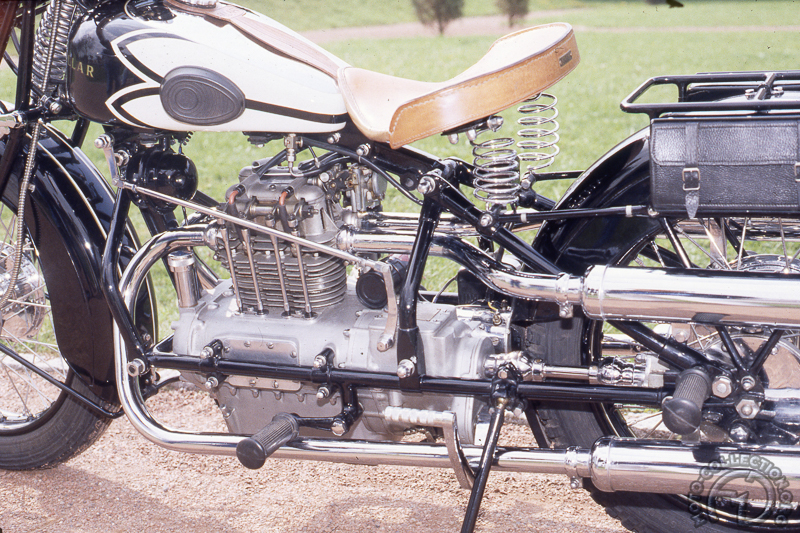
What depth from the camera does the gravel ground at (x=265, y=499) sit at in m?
2.82

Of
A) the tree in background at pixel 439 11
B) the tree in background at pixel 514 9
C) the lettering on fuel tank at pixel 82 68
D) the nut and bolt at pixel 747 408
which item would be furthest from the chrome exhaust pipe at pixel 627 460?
the tree in background at pixel 514 9

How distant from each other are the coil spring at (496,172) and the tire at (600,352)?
20cm

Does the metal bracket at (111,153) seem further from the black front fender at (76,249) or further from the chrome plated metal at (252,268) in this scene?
the chrome plated metal at (252,268)

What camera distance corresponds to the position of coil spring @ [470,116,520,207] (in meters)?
2.29

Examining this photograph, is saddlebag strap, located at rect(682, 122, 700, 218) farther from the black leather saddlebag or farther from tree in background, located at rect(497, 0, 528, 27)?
tree in background, located at rect(497, 0, 528, 27)

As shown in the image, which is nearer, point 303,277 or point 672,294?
point 672,294

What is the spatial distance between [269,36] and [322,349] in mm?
919

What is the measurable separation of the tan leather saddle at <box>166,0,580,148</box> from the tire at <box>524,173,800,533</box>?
0.40 m

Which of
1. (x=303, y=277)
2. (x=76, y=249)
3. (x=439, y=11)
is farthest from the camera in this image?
(x=439, y=11)

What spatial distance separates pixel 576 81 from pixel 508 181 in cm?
938

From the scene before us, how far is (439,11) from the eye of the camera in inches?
694

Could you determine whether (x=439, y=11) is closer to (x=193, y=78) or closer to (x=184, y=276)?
(x=184, y=276)

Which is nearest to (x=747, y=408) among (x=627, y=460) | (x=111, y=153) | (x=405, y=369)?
(x=627, y=460)

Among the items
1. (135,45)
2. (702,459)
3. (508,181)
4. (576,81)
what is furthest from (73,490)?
(576,81)
